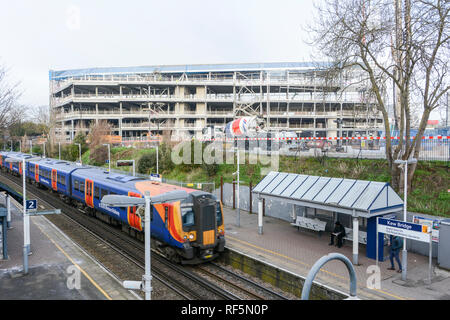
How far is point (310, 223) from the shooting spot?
16.9 meters

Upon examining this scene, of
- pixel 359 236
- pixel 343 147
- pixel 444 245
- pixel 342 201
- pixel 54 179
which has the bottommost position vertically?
pixel 359 236

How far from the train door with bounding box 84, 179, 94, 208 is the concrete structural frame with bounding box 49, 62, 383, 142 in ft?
110

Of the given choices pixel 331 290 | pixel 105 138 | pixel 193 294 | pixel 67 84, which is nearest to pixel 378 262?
pixel 331 290

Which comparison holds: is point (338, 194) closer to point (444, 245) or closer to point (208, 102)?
point (444, 245)

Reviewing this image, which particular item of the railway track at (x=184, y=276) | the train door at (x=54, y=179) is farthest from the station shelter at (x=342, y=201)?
the train door at (x=54, y=179)

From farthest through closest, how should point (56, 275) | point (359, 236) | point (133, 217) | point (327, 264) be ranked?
1. point (133, 217)
2. point (359, 236)
3. point (327, 264)
4. point (56, 275)

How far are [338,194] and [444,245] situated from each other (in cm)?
417

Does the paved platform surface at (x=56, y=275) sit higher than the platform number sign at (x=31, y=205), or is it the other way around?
the platform number sign at (x=31, y=205)

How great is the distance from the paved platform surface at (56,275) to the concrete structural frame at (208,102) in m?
40.3

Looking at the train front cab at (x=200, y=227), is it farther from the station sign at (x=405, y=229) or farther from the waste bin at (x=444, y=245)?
the waste bin at (x=444, y=245)

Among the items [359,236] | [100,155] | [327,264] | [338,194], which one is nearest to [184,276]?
[327,264]

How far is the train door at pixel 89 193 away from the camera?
66.4 feet
